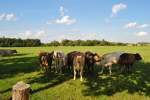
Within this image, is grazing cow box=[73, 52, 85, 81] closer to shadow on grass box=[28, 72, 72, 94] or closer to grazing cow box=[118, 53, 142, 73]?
shadow on grass box=[28, 72, 72, 94]

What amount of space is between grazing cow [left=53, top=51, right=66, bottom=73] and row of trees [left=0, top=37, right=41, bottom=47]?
85.9 metres

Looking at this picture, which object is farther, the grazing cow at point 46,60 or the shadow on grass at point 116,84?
the grazing cow at point 46,60

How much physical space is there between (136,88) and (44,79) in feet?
19.9

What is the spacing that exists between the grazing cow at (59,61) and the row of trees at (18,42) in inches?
3381

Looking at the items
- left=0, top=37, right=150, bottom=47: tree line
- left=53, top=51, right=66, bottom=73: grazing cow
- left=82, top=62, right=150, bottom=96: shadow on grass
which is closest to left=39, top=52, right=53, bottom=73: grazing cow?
left=53, top=51, right=66, bottom=73: grazing cow

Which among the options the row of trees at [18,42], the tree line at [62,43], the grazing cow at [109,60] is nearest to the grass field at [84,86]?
the grazing cow at [109,60]

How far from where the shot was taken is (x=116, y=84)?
1805 cm

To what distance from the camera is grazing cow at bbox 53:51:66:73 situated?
2267cm

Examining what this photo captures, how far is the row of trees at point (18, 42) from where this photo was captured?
107 meters

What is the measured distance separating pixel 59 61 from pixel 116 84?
622cm

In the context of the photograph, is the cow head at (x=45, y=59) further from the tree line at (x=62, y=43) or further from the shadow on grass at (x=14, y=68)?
the tree line at (x=62, y=43)

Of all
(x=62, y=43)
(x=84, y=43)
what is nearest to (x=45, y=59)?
(x=62, y=43)

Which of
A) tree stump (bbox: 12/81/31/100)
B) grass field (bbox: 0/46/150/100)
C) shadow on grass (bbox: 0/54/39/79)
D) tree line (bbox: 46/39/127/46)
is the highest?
tree stump (bbox: 12/81/31/100)

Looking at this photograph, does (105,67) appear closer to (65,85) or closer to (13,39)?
(65,85)
